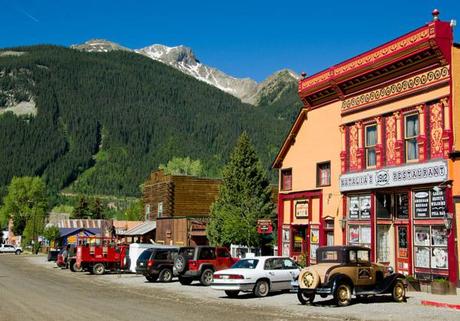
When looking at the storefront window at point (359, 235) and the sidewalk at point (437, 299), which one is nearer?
the sidewalk at point (437, 299)

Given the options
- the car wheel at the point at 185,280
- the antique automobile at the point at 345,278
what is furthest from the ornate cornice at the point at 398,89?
the car wheel at the point at 185,280

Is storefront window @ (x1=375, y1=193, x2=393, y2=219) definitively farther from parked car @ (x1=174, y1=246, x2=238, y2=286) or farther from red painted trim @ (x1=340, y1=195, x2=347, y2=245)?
parked car @ (x1=174, y1=246, x2=238, y2=286)

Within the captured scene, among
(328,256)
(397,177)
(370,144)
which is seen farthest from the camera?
(370,144)

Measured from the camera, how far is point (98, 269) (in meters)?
39.9

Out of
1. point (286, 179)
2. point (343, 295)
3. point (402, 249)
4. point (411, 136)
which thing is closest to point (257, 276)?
point (343, 295)

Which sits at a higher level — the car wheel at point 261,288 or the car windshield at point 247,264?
the car windshield at point 247,264

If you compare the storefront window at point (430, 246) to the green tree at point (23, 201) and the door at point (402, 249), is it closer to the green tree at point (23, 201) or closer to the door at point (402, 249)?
the door at point (402, 249)

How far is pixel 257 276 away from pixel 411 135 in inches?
423

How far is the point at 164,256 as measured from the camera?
3225cm

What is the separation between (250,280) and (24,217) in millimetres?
119634

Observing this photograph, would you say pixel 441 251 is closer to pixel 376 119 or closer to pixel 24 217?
pixel 376 119

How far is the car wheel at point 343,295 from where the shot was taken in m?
19.4

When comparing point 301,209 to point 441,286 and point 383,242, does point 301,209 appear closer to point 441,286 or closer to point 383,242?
point 383,242

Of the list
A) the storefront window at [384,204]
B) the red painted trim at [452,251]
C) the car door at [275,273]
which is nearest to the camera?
the car door at [275,273]
